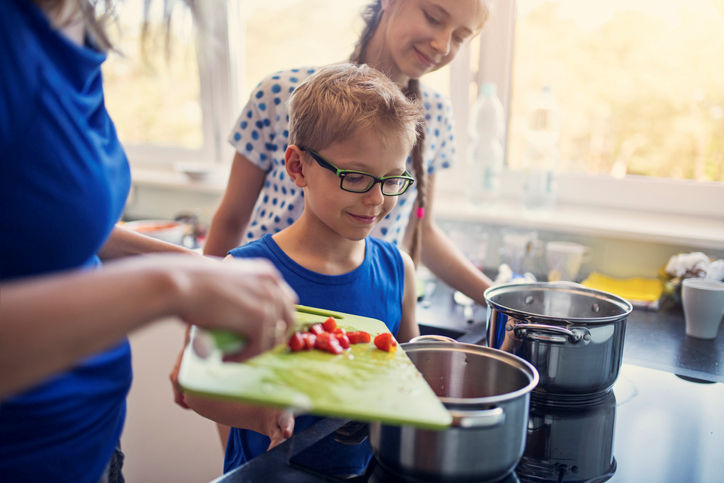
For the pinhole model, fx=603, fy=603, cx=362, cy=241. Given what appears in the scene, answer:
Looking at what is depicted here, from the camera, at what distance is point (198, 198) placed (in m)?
2.60

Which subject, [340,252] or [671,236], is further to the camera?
[671,236]

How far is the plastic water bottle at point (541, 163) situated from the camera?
1.94 m

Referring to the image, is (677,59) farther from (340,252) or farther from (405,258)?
(340,252)

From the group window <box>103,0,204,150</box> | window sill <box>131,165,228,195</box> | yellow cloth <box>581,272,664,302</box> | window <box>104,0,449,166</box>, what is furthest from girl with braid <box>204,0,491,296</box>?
window <box>103,0,204,150</box>

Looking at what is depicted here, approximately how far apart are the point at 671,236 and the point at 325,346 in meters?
1.28

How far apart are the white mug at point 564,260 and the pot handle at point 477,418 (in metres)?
1.15

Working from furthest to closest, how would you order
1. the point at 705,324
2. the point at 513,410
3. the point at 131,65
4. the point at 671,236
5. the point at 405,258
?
the point at 131,65 < the point at 671,236 < the point at 705,324 < the point at 405,258 < the point at 513,410

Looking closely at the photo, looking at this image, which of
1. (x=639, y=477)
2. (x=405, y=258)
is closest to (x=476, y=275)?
(x=405, y=258)

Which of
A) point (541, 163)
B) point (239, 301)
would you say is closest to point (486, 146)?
point (541, 163)

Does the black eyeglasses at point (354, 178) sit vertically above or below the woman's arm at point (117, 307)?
above

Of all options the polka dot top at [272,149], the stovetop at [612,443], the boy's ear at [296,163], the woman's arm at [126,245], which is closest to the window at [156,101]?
the polka dot top at [272,149]

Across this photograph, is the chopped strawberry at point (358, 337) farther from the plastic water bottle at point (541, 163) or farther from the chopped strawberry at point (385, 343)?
the plastic water bottle at point (541, 163)

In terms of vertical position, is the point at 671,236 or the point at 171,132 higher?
the point at 171,132

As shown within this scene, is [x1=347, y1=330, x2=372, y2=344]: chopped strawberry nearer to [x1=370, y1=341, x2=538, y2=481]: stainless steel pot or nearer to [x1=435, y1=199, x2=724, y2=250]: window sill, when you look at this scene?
[x1=370, y1=341, x2=538, y2=481]: stainless steel pot
